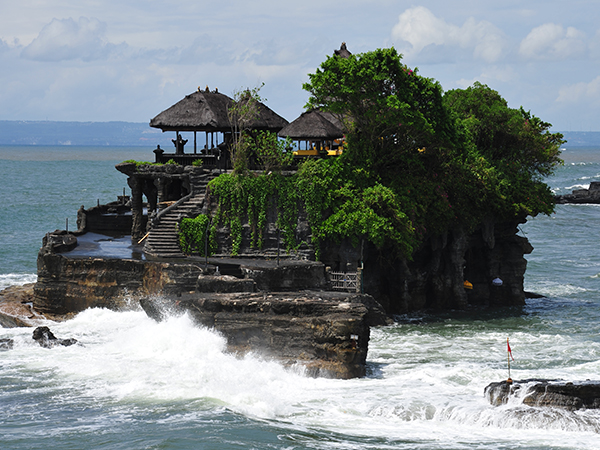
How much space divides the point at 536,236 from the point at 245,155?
4765 centimetres

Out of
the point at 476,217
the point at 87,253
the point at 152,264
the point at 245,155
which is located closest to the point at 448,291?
the point at 476,217

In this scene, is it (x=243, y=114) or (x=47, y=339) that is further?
(x=243, y=114)

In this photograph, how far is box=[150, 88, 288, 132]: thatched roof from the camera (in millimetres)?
46156

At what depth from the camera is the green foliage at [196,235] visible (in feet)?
137

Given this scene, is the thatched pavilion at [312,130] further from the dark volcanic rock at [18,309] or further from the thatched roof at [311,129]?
the dark volcanic rock at [18,309]

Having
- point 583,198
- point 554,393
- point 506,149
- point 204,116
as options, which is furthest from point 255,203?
point 583,198

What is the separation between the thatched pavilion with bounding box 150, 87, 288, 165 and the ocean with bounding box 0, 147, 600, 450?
465 inches

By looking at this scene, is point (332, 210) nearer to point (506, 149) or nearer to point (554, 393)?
point (506, 149)

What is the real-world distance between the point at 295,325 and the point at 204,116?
736 inches

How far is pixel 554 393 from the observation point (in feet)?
85.4

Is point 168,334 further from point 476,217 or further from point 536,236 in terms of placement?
point 536,236

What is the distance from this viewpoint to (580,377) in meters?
30.8

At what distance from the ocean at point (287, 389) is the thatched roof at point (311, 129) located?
34.9 feet

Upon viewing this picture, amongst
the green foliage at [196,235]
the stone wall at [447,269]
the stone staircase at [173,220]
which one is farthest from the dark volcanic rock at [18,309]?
the stone wall at [447,269]
